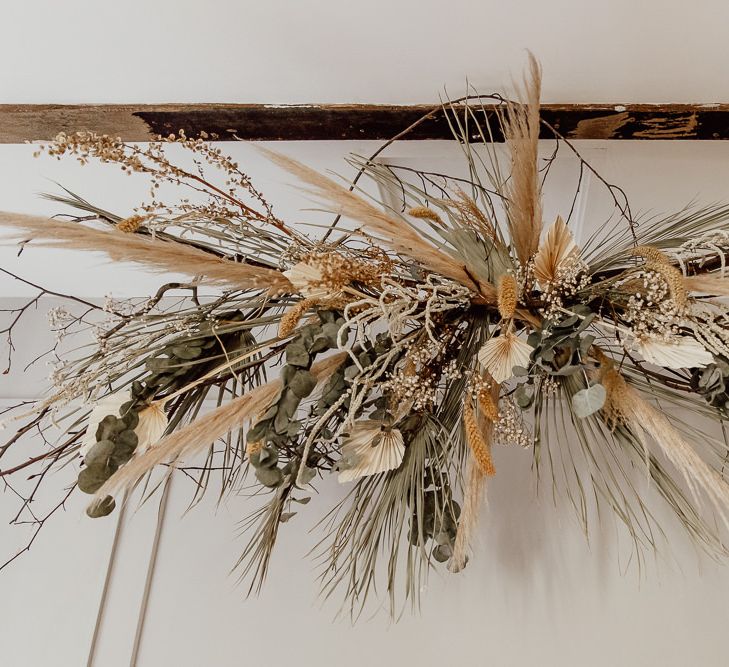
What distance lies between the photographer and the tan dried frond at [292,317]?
2.83 ft

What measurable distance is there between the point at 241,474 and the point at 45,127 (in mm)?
804

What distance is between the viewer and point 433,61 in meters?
1.13

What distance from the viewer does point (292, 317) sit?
872 mm

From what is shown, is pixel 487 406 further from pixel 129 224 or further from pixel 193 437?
pixel 129 224

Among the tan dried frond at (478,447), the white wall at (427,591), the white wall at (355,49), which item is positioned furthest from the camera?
the white wall at (427,591)

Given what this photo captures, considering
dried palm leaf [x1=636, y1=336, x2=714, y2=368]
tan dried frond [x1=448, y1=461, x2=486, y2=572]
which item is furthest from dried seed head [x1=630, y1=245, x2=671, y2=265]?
tan dried frond [x1=448, y1=461, x2=486, y2=572]

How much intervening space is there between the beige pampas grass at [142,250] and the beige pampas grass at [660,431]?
1.57 ft

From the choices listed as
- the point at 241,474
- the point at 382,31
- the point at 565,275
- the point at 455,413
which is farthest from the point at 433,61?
the point at 241,474

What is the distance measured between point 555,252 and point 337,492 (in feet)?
2.38

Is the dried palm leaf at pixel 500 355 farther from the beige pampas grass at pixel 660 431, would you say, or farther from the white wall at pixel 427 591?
the white wall at pixel 427 591

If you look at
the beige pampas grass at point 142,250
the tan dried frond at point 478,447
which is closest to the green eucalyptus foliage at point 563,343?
Answer: the tan dried frond at point 478,447

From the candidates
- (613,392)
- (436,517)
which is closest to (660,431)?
(613,392)

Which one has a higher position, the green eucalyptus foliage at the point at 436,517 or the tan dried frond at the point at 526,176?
the tan dried frond at the point at 526,176

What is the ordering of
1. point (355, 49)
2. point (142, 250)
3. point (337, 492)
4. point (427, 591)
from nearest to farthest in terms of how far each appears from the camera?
1. point (142, 250)
2. point (355, 49)
3. point (427, 591)
4. point (337, 492)
